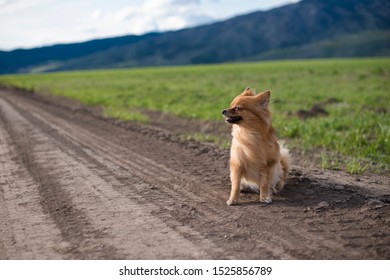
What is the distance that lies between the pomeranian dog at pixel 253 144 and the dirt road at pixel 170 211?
31 centimetres

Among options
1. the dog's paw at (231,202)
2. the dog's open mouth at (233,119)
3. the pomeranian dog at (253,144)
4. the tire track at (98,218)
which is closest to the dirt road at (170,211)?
the tire track at (98,218)

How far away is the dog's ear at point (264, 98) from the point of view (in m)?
5.88

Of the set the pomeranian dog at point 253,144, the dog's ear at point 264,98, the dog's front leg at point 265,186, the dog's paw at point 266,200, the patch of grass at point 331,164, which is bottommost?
the patch of grass at point 331,164

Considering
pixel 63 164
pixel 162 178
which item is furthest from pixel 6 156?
pixel 162 178

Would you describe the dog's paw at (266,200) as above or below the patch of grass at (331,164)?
above

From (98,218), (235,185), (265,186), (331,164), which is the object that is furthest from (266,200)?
(331,164)

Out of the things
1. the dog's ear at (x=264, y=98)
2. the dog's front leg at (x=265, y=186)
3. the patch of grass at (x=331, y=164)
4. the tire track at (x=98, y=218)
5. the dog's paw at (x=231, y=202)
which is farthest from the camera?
the patch of grass at (x=331, y=164)

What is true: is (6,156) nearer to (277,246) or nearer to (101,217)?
(101,217)

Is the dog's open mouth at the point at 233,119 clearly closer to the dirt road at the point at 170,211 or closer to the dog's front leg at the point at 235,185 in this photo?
the dog's front leg at the point at 235,185

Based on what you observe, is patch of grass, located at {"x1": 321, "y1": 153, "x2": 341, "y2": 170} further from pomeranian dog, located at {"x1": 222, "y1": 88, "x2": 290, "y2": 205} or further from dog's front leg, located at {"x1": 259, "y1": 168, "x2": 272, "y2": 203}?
dog's front leg, located at {"x1": 259, "y1": 168, "x2": 272, "y2": 203}

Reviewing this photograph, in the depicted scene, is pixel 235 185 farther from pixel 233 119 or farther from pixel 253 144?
pixel 233 119

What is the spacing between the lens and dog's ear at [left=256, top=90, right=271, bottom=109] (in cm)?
588

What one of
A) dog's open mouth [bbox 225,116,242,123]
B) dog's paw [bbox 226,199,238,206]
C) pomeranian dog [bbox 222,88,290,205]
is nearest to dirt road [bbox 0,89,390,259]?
dog's paw [bbox 226,199,238,206]

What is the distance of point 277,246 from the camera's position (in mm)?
4613
